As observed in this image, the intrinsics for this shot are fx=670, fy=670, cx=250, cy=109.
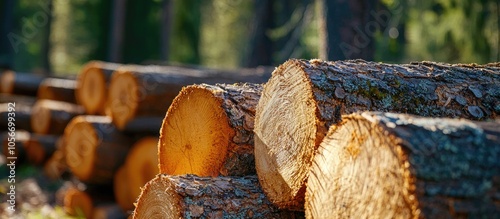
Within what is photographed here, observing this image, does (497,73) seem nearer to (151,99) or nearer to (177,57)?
(151,99)

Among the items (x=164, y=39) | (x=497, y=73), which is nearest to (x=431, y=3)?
(x=164, y=39)

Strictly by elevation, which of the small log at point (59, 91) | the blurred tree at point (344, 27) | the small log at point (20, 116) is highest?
the blurred tree at point (344, 27)

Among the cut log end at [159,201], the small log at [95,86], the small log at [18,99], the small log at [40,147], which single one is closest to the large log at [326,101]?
the cut log end at [159,201]

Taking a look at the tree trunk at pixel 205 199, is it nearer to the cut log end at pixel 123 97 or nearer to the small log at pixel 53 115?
the cut log end at pixel 123 97

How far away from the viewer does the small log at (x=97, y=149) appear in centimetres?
621

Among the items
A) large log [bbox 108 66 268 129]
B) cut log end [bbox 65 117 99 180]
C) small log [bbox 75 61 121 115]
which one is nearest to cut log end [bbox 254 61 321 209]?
large log [bbox 108 66 268 129]

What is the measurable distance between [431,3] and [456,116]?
376 inches

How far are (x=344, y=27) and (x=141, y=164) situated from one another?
2.26 meters

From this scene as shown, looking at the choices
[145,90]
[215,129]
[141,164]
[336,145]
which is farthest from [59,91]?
[336,145]

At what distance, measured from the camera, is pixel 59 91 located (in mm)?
9000

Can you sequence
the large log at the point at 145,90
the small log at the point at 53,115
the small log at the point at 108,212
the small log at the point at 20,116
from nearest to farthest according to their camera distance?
the large log at the point at 145,90
the small log at the point at 108,212
the small log at the point at 53,115
the small log at the point at 20,116

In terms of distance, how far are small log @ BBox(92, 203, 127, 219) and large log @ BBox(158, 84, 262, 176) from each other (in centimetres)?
296

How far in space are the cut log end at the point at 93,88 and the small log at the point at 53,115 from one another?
0.76m

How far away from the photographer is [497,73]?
3.03 metres
